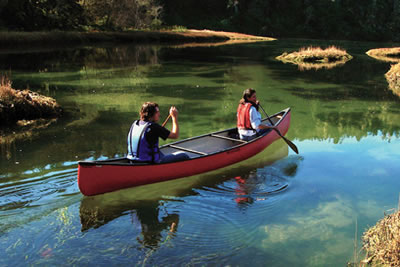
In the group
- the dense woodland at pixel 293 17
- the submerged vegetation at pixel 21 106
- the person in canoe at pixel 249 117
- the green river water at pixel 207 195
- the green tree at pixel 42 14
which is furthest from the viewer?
the dense woodland at pixel 293 17

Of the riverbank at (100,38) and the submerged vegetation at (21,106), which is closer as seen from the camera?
the submerged vegetation at (21,106)

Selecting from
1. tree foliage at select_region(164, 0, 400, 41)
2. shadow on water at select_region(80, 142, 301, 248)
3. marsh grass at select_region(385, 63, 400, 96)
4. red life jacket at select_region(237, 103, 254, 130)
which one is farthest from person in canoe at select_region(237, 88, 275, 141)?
tree foliage at select_region(164, 0, 400, 41)

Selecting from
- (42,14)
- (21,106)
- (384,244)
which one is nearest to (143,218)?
(384,244)

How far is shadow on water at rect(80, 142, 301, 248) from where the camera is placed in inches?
269

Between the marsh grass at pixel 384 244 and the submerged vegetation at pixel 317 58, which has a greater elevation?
the submerged vegetation at pixel 317 58

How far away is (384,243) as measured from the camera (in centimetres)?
545

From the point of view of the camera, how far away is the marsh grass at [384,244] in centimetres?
506

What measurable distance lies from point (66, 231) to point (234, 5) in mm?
83710

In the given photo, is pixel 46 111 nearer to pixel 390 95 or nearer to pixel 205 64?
pixel 390 95

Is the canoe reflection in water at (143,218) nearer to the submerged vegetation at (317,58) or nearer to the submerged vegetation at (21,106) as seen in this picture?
the submerged vegetation at (21,106)

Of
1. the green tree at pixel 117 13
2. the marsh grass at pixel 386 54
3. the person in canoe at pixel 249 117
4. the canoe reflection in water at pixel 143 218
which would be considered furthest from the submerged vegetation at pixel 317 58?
the green tree at pixel 117 13

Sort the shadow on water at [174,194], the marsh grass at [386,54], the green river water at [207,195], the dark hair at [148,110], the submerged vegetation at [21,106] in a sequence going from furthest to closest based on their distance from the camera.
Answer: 1. the marsh grass at [386,54]
2. the submerged vegetation at [21,106]
3. the dark hair at [148,110]
4. the shadow on water at [174,194]
5. the green river water at [207,195]

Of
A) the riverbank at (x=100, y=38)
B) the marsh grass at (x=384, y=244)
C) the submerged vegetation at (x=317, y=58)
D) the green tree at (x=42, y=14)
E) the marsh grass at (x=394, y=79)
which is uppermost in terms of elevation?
the green tree at (x=42, y=14)

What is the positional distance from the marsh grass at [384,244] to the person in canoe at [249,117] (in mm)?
4078
